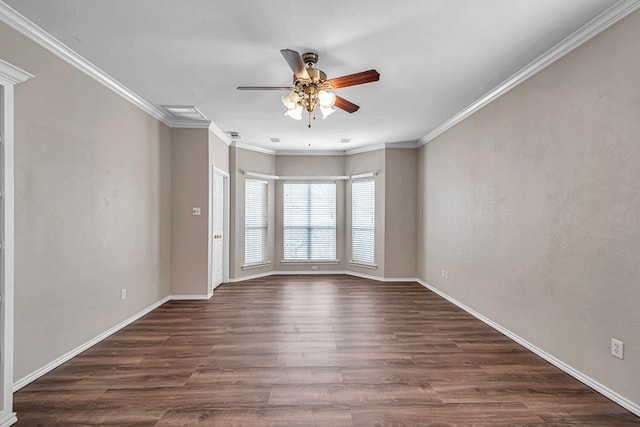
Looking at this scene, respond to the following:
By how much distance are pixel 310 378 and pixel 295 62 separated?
7.98 feet

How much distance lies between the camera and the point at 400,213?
623 centimetres

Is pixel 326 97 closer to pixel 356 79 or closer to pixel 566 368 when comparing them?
pixel 356 79

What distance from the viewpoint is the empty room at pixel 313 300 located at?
7.10 ft

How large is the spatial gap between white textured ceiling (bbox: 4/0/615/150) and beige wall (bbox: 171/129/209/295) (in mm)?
993

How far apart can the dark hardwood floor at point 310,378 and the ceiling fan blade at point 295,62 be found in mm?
2411

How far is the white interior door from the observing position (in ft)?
18.0

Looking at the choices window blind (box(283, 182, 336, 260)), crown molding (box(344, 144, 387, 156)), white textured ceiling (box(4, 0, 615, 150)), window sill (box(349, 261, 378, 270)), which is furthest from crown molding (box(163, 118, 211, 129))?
window sill (box(349, 261, 378, 270))

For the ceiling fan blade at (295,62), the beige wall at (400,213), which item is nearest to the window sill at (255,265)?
the beige wall at (400,213)

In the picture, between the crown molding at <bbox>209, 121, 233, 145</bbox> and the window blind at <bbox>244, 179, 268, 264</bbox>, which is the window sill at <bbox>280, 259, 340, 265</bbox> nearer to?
the window blind at <bbox>244, 179, 268, 264</bbox>

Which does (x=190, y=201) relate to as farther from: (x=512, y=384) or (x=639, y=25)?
(x=639, y=25)

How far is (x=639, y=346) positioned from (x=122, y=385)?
3.64m

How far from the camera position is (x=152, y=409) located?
7.07 feet

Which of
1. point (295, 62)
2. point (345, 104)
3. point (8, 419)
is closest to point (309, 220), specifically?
point (345, 104)

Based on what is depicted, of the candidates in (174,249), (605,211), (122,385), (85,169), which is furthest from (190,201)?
(605,211)
